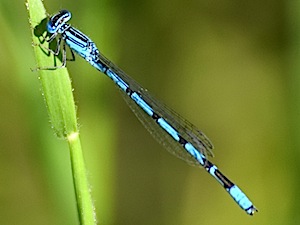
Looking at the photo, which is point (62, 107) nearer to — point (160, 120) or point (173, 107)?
point (160, 120)

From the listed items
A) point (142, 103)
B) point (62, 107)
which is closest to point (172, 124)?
point (142, 103)

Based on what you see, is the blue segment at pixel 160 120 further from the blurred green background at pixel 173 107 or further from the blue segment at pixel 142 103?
the blurred green background at pixel 173 107

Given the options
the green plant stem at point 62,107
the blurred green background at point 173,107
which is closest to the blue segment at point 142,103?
the blurred green background at point 173,107

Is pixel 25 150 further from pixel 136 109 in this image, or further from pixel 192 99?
pixel 192 99

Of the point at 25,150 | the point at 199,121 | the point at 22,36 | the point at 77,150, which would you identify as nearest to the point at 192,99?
the point at 199,121

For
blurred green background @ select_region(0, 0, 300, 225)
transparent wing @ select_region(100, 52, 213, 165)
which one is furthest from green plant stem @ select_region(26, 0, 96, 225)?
transparent wing @ select_region(100, 52, 213, 165)

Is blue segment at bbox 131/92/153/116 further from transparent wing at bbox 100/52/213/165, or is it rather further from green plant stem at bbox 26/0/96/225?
green plant stem at bbox 26/0/96/225

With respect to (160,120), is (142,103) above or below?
above
